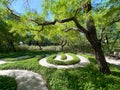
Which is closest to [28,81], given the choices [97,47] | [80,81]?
[80,81]

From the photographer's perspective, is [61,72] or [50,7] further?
[61,72]

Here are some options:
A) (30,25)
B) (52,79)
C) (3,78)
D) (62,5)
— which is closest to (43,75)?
(52,79)

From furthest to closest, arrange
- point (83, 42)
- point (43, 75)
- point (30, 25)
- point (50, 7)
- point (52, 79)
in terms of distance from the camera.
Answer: point (83, 42) < point (43, 75) < point (52, 79) < point (30, 25) < point (50, 7)

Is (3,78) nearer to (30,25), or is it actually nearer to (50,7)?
(30,25)

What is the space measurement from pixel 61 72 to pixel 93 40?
9.20ft

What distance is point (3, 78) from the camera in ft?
32.4

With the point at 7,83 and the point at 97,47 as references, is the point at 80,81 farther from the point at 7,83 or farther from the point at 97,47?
the point at 7,83

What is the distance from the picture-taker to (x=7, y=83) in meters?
9.20

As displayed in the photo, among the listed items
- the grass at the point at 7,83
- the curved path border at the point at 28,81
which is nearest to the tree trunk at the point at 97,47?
the curved path border at the point at 28,81

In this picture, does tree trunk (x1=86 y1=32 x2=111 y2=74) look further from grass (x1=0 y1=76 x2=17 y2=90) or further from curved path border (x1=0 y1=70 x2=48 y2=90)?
grass (x1=0 y1=76 x2=17 y2=90)

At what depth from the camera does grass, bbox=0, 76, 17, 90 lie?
865cm

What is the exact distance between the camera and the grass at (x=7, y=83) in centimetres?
865

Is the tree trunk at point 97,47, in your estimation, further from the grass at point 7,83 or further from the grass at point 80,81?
the grass at point 7,83

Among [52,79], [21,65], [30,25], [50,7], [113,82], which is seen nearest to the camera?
[50,7]
